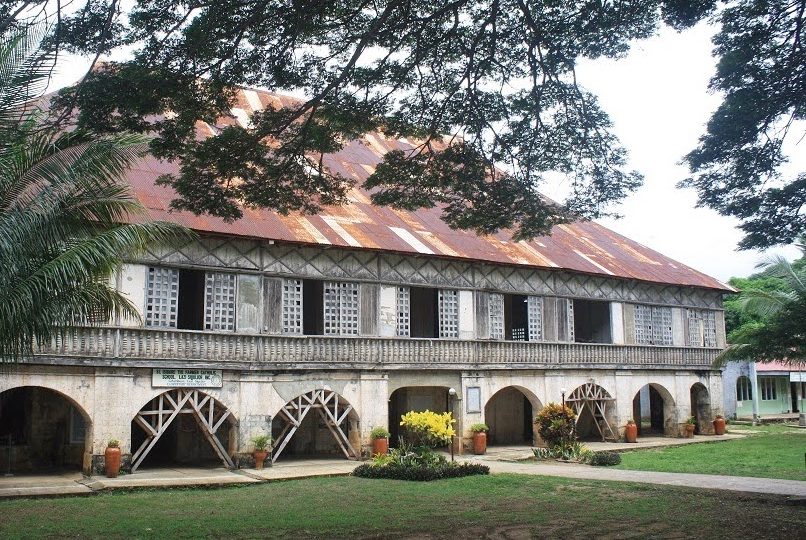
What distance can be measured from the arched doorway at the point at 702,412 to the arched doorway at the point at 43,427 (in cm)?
1983

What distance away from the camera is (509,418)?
2609 centimetres

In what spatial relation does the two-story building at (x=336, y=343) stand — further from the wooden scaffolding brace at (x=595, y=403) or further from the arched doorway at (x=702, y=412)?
the arched doorway at (x=702, y=412)

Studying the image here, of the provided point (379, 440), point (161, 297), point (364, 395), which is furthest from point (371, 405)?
point (161, 297)

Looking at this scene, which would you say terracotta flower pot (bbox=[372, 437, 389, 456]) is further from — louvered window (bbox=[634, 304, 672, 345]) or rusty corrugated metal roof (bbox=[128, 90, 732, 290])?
louvered window (bbox=[634, 304, 672, 345])

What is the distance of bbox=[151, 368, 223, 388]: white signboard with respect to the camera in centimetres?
1686

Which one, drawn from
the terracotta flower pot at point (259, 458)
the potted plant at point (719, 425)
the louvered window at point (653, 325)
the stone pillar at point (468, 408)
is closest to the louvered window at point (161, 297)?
the terracotta flower pot at point (259, 458)

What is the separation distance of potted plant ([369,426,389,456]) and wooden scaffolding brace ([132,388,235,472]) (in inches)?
138

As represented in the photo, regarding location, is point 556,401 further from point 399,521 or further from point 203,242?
point 399,521

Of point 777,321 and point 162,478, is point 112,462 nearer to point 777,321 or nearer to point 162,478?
point 162,478

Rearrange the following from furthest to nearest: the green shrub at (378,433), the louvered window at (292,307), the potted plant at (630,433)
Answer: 1. the potted plant at (630,433)
2. the green shrub at (378,433)
3. the louvered window at (292,307)

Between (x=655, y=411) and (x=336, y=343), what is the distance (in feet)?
52.8

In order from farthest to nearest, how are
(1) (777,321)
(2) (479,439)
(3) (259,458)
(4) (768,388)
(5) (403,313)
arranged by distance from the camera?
(4) (768,388) < (2) (479,439) < (5) (403,313) < (3) (259,458) < (1) (777,321)

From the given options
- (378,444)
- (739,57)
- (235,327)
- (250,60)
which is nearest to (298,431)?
(378,444)

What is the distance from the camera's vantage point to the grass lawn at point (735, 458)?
675 inches
